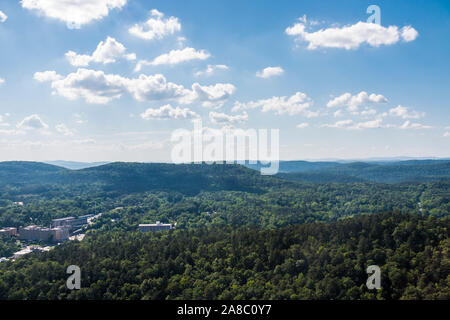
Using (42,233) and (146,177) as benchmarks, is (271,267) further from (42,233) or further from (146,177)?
(146,177)

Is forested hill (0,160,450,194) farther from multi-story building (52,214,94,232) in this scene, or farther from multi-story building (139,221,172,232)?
multi-story building (139,221,172,232)

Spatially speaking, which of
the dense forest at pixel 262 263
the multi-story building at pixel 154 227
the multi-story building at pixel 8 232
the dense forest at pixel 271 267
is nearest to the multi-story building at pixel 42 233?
the multi-story building at pixel 8 232

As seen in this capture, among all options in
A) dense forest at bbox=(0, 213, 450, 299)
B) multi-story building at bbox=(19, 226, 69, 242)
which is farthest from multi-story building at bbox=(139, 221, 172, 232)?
dense forest at bbox=(0, 213, 450, 299)

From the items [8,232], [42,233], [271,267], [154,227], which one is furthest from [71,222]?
[271,267]
